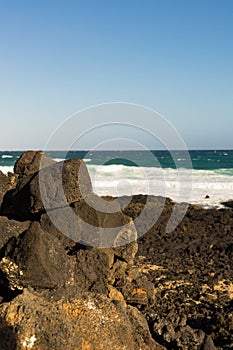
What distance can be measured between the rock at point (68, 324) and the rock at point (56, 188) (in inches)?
79.8

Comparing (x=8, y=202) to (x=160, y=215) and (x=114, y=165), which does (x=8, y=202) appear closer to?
(x=160, y=215)

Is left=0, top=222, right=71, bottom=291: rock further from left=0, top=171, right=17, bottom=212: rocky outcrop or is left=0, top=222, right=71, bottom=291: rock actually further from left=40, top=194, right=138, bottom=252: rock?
left=0, top=171, right=17, bottom=212: rocky outcrop

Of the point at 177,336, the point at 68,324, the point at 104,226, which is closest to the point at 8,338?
the point at 68,324

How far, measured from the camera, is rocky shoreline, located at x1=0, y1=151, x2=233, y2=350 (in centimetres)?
387

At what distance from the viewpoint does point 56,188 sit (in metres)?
6.24

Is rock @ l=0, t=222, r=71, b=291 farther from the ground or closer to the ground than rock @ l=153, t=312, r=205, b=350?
farther from the ground

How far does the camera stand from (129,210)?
43.6ft

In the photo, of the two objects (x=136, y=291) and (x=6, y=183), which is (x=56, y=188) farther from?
(x=136, y=291)

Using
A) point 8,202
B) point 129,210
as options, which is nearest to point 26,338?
point 8,202

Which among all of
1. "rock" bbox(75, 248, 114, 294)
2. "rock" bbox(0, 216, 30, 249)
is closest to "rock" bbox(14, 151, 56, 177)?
"rock" bbox(0, 216, 30, 249)

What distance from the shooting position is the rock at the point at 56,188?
619 centimetres

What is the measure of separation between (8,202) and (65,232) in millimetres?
1531

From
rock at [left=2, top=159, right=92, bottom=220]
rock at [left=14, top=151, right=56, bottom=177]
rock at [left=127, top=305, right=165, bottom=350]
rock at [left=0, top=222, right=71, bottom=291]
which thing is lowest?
rock at [left=127, top=305, right=165, bottom=350]

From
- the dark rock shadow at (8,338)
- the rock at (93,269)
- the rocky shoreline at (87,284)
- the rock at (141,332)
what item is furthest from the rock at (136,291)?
the dark rock shadow at (8,338)
